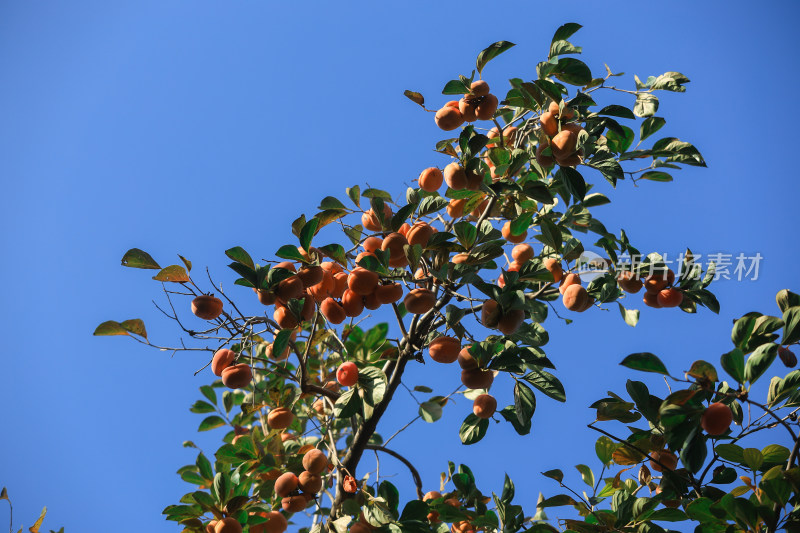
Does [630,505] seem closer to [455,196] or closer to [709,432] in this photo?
[709,432]

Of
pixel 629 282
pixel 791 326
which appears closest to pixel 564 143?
pixel 629 282

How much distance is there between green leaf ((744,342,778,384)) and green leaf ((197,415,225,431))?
2008mm

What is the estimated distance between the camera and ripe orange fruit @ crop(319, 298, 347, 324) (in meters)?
1.61

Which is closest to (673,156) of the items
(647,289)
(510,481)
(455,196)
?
(647,289)

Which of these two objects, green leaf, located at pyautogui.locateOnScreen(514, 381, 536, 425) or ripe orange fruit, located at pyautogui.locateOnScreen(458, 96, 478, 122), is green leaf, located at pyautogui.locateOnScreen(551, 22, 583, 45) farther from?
green leaf, located at pyautogui.locateOnScreen(514, 381, 536, 425)

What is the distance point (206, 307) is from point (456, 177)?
79 centimetres

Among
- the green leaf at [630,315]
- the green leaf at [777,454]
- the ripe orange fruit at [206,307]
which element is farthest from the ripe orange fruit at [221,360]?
the green leaf at [777,454]

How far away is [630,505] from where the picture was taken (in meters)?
1.42

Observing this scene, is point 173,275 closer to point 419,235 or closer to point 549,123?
point 419,235

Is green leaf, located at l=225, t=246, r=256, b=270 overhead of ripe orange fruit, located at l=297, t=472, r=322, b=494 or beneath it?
overhead

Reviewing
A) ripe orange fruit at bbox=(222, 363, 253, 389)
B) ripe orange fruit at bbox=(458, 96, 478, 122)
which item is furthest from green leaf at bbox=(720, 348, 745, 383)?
ripe orange fruit at bbox=(222, 363, 253, 389)

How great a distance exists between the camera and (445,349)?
5.27 ft

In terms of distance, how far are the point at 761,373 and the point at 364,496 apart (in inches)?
43.2

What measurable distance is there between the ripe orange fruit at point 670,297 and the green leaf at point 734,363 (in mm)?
408
